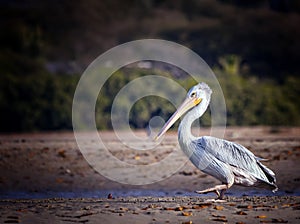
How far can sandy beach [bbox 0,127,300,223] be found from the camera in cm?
777

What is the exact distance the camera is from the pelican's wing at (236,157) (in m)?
8.70

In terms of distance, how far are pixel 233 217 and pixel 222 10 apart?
68.2 ft

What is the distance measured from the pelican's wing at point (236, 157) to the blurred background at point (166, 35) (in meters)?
17.3

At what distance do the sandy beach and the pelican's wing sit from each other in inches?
15.3

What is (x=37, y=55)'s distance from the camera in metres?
28.4

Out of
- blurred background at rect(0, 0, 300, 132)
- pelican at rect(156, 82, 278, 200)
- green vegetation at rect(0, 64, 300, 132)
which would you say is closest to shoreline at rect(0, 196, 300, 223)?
pelican at rect(156, 82, 278, 200)

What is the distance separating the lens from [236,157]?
344 inches

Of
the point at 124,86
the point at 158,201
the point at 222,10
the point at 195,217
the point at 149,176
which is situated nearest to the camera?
the point at 195,217

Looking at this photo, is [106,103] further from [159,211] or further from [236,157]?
[159,211]

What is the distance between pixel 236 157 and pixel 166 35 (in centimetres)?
2006

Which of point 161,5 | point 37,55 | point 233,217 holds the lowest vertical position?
point 233,217

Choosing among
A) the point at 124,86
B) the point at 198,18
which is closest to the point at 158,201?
the point at 124,86

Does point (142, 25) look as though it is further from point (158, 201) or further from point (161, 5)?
point (158, 201)

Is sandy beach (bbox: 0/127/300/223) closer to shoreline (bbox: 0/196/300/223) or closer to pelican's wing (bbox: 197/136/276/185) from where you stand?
shoreline (bbox: 0/196/300/223)
